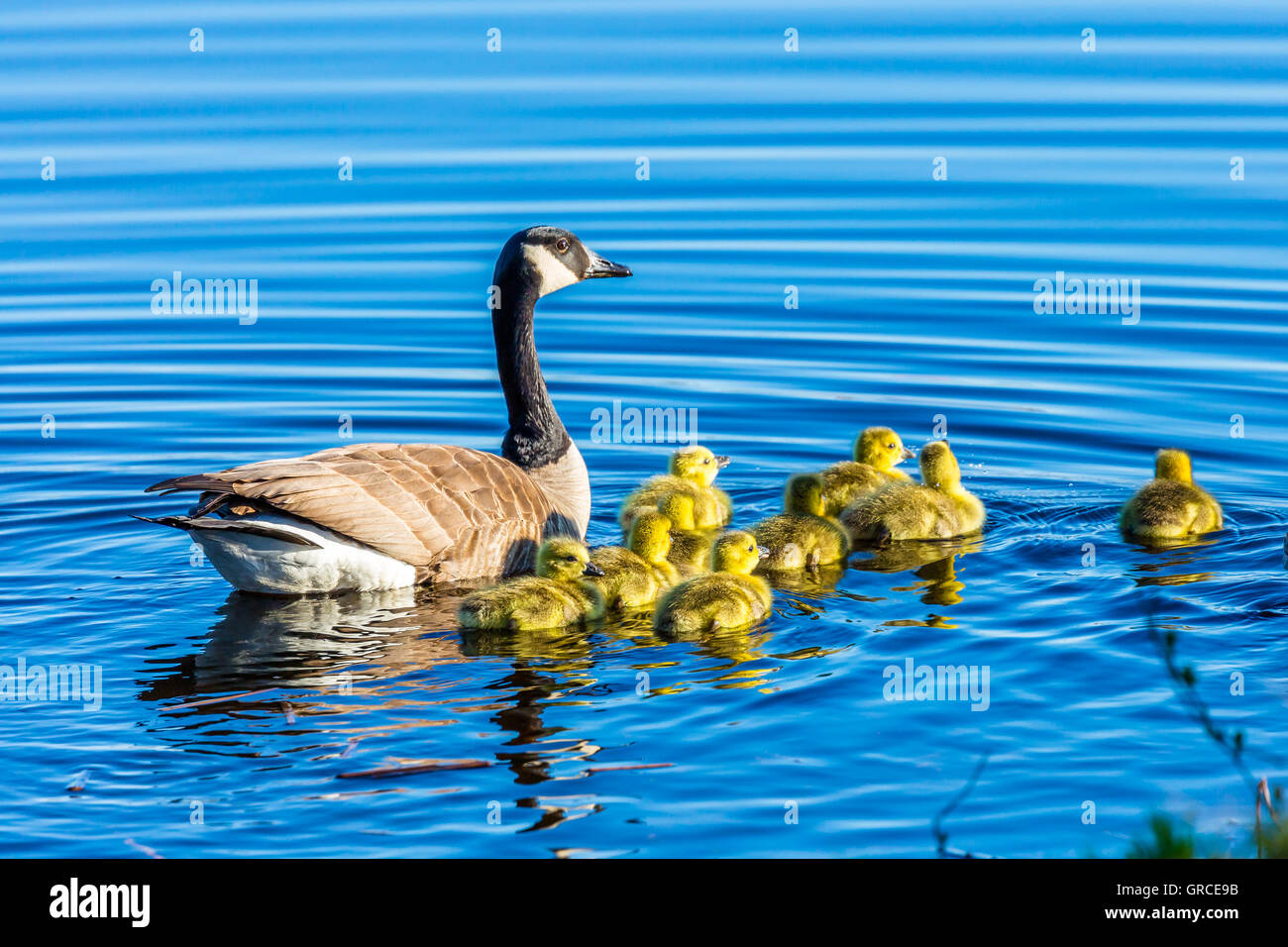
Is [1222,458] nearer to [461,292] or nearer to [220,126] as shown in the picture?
[461,292]

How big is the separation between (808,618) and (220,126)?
18.6 meters

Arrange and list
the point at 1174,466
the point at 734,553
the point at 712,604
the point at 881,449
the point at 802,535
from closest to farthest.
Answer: the point at 712,604 → the point at 734,553 → the point at 802,535 → the point at 1174,466 → the point at 881,449

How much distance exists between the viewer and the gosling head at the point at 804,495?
39.5ft

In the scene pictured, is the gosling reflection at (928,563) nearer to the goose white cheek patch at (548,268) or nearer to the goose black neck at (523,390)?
the goose black neck at (523,390)

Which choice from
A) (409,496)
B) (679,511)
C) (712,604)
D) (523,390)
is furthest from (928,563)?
(409,496)

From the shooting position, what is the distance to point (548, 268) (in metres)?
13.3

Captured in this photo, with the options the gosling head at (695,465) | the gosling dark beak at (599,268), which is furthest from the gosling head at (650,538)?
the gosling dark beak at (599,268)

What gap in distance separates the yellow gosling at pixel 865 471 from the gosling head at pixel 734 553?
70.6 inches

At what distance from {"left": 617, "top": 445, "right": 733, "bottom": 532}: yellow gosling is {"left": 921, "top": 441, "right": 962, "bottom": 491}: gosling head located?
5.33ft

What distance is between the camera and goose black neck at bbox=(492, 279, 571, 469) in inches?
510

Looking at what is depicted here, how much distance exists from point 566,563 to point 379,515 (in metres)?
1.34

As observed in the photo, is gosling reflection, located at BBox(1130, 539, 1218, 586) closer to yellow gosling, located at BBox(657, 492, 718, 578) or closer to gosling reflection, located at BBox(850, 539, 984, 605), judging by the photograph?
gosling reflection, located at BBox(850, 539, 984, 605)

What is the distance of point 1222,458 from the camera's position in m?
14.2

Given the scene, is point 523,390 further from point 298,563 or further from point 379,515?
point 298,563
